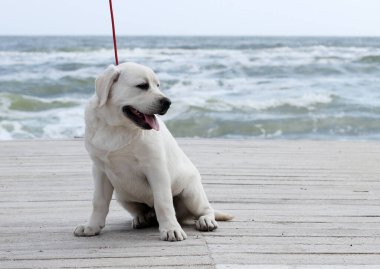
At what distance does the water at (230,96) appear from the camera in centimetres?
1071

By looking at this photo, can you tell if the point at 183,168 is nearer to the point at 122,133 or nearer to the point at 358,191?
the point at 122,133

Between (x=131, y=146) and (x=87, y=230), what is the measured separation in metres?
0.52

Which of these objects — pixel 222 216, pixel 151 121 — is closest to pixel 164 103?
pixel 151 121

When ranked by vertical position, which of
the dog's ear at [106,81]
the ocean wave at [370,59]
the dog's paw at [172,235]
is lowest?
the ocean wave at [370,59]

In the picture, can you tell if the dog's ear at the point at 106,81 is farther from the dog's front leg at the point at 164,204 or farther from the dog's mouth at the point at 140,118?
the dog's front leg at the point at 164,204

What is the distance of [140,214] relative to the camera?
3.68m

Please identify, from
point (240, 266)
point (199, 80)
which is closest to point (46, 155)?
point (240, 266)

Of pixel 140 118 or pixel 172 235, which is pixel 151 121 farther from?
pixel 172 235

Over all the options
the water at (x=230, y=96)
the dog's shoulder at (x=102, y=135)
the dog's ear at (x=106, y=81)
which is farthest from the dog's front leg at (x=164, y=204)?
the water at (x=230, y=96)

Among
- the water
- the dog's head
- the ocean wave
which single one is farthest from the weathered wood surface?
the ocean wave

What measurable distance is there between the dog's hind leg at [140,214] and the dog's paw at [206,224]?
0.89 feet

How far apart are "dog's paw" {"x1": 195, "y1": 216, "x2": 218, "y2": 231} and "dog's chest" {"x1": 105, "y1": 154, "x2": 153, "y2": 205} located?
29 centimetres

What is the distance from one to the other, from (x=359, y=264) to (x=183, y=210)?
1.00 metres

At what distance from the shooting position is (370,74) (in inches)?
806
